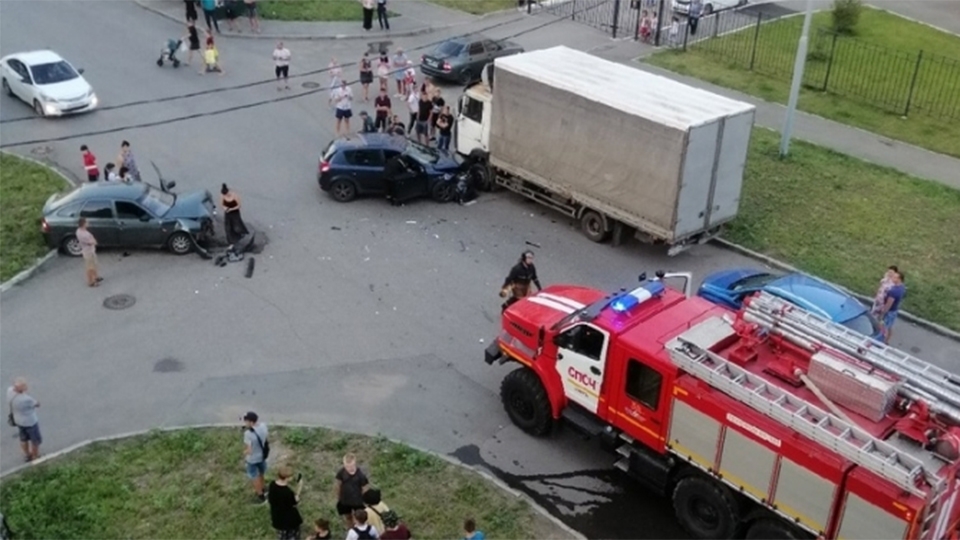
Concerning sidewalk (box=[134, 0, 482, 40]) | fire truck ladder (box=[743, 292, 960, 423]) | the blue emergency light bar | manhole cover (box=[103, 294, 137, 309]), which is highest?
fire truck ladder (box=[743, 292, 960, 423])

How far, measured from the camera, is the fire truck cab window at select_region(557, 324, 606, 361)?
534 inches

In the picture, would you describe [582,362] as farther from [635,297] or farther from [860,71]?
[860,71]

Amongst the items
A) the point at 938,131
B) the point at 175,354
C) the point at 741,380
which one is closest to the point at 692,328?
the point at 741,380

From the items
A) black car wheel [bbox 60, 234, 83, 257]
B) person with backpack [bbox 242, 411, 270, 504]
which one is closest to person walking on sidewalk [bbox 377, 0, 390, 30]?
black car wheel [bbox 60, 234, 83, 257]

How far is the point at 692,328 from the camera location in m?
13.1

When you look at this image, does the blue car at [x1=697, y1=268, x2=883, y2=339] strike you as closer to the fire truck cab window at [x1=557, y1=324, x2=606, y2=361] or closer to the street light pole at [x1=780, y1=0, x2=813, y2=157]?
the fire truck cab window at [x1=557, y1=324, x2=606, y2=361]

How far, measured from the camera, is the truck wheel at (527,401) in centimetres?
1470

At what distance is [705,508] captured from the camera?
42.7 feet

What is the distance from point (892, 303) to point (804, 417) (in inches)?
276

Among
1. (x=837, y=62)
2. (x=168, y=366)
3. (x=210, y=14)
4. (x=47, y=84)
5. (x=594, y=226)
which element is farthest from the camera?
(x=210, y=14)

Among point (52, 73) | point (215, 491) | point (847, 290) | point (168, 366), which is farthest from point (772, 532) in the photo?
point (52, 73)

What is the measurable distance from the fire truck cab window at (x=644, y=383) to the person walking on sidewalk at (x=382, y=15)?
23.3 metres

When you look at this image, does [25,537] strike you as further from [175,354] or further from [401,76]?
[401,76]

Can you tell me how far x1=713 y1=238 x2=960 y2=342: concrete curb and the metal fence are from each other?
33.5 feet
